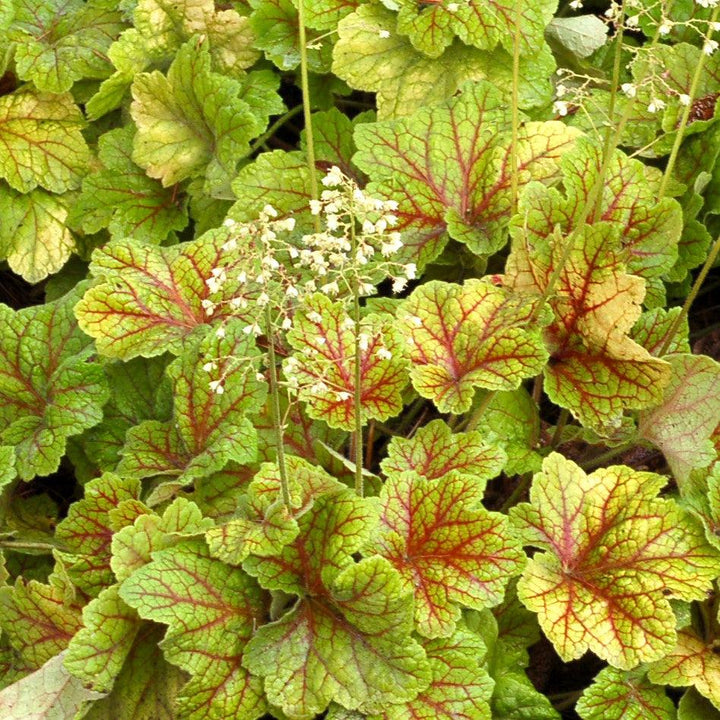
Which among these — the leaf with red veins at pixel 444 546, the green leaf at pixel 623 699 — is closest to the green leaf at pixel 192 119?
the leaf with red veins at pixel 444 546

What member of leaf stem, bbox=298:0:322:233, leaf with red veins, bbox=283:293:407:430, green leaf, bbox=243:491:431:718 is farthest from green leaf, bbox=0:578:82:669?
leaf stem, bbox=298:0:322:233

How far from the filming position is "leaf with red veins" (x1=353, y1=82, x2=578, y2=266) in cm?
221

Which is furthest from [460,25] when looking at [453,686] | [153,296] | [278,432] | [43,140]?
[453,686]

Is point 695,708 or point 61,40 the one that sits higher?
point 61,40

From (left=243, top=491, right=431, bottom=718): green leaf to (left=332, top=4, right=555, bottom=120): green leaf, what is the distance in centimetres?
103

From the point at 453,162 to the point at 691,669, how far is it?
43.5 inches

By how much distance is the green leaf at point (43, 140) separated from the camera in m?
2.51

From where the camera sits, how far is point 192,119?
2469 millimetres

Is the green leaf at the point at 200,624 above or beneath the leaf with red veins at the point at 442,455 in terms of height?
beneath

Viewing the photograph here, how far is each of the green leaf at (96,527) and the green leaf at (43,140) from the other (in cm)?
90

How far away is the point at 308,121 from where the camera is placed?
2.04m

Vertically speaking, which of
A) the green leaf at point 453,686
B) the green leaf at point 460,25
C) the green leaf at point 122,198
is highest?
the green leaf at point 460,25

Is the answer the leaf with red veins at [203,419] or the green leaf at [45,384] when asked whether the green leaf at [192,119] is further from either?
Result: the leaf with red veins at [203,419]

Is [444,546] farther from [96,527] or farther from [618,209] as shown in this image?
[618,209]
